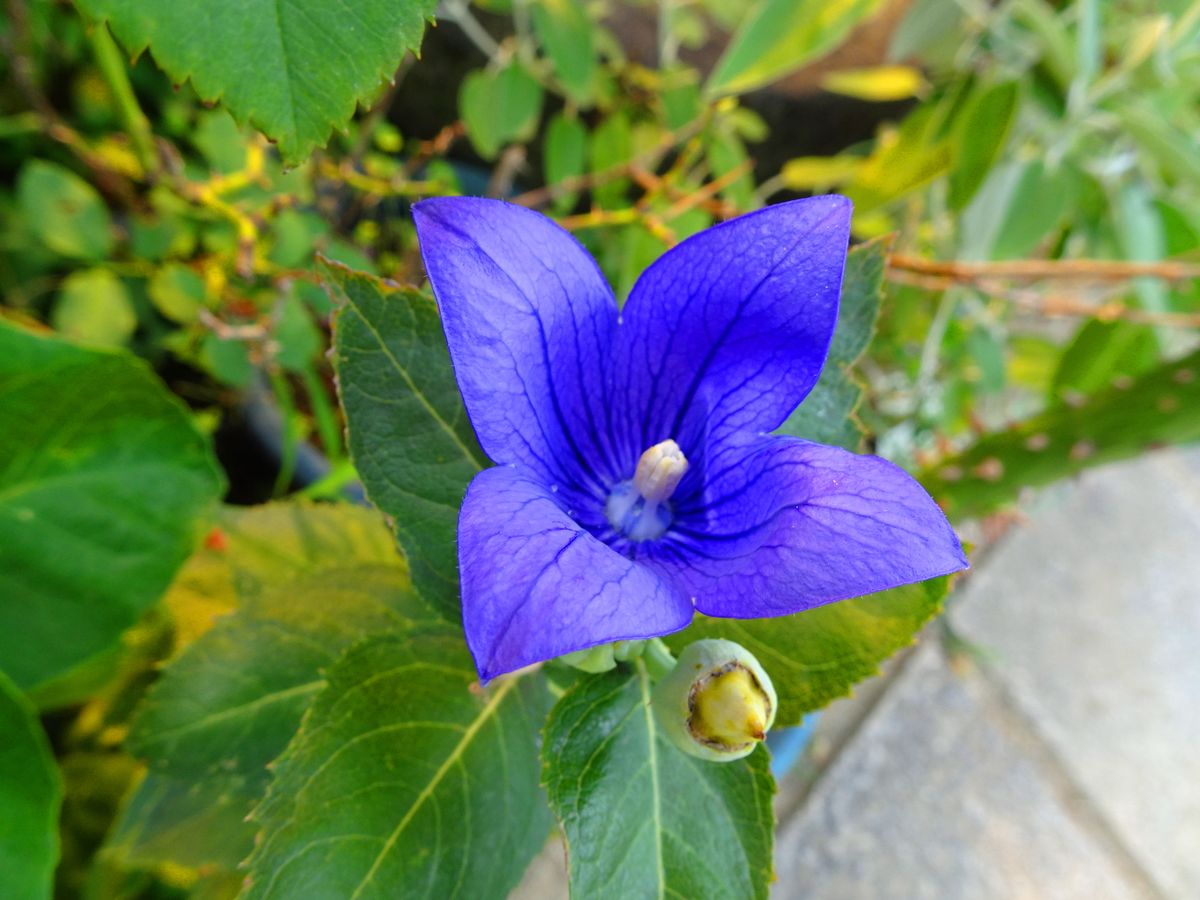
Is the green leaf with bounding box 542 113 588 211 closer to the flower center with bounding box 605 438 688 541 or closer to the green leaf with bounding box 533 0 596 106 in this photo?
the green leaf with bounding box 533 0 596 106

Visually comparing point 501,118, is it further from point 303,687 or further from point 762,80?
point 303,687

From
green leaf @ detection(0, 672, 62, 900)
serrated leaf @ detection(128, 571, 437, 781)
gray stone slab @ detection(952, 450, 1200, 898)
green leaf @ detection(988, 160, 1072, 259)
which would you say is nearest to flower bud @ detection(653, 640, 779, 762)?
serrated leaf @ detection(128, 571, 437, 781)

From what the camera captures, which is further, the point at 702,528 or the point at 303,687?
the point at 303,687

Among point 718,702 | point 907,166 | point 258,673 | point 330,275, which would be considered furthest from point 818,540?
A: point 907,166

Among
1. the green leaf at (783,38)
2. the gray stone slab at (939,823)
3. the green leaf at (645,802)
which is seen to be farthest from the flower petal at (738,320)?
the gray stone slab at (939,823)

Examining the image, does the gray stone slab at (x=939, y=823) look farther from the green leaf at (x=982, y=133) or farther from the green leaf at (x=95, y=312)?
the green leaf at (x=95, y=312)

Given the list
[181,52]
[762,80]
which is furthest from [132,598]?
[762,80]

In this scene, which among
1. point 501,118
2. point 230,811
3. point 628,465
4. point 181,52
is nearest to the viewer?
point 181,52

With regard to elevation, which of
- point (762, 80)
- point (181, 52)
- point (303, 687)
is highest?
point (181, 52)
